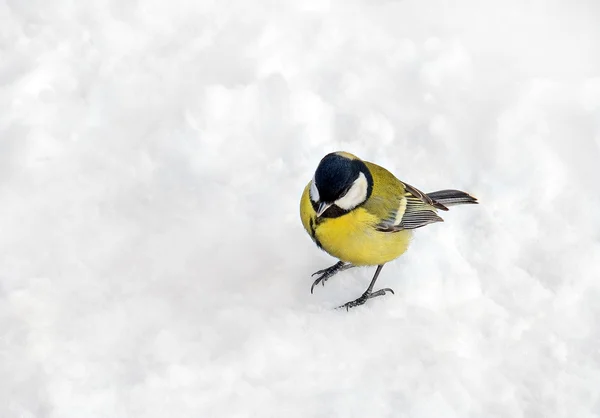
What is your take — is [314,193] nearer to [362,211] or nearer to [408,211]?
[362,211]

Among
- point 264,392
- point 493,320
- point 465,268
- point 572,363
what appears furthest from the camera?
point 465,268

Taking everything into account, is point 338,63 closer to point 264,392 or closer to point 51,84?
point 51,84

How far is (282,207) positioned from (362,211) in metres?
0.73

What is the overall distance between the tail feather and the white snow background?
0.56 feet

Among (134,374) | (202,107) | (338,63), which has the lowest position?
(134,374)

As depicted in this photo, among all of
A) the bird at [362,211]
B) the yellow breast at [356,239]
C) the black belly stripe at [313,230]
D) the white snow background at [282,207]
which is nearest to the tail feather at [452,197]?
the bird at [362,211]

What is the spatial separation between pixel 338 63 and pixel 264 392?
2664 mm

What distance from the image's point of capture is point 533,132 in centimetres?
441

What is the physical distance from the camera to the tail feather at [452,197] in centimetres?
387

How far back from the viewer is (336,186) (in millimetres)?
3143

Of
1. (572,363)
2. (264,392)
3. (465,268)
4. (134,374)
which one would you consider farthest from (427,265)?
(134,374)

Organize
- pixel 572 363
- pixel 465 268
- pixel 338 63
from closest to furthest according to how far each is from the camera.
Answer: pixel 572 363
pixel 465 268
pixel 338 63

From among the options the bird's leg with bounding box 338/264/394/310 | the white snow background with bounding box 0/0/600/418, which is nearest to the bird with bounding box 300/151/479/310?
the bird's leg with bounding box 338/264/394/310

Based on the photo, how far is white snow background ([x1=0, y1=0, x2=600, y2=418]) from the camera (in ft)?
9.88
